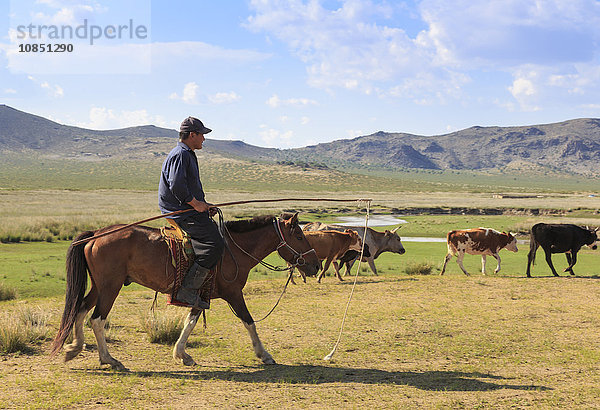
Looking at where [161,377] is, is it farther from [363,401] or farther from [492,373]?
[492,373]

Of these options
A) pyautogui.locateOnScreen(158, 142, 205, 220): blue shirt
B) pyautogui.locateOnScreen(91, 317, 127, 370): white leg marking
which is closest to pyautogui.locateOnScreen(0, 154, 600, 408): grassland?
pyautogui.locateOnScreen(91, 317, 127, 370): white leg marking

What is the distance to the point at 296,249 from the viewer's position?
28.8ft

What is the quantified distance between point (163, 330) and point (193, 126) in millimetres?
3638

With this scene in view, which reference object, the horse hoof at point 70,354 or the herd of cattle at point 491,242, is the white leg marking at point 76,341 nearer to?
the horse hoof at point 70,354

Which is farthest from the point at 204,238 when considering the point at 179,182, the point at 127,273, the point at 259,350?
the point at 259,350

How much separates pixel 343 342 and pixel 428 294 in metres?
5.68

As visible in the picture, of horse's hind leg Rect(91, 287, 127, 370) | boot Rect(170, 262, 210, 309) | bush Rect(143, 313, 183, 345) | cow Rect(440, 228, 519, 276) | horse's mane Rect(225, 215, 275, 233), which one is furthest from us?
cow Rect(440, 228, 519, 276)

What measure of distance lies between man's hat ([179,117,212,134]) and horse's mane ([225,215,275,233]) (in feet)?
5.09

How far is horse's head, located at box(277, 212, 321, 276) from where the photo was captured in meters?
8.73

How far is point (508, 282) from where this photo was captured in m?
16.6

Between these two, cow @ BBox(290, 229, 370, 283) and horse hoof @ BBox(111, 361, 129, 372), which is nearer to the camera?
horse hoof @ BBox(111, 361, 129, 372)

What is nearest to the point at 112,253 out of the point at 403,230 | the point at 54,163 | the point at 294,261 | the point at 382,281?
the point at 294,261

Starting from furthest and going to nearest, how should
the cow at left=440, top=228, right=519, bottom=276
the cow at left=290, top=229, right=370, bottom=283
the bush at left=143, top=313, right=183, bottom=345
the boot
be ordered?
the cow at left=440, top=228, right=519, bottom=276
the cow at left=290, top=229, right=370, bottom=283
the bush at left=143, top=313, right=183, bottom=345
the boot

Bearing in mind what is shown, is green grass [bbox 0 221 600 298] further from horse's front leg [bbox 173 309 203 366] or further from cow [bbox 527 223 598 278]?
horse's front leg [bbox 173 309 203 366]
